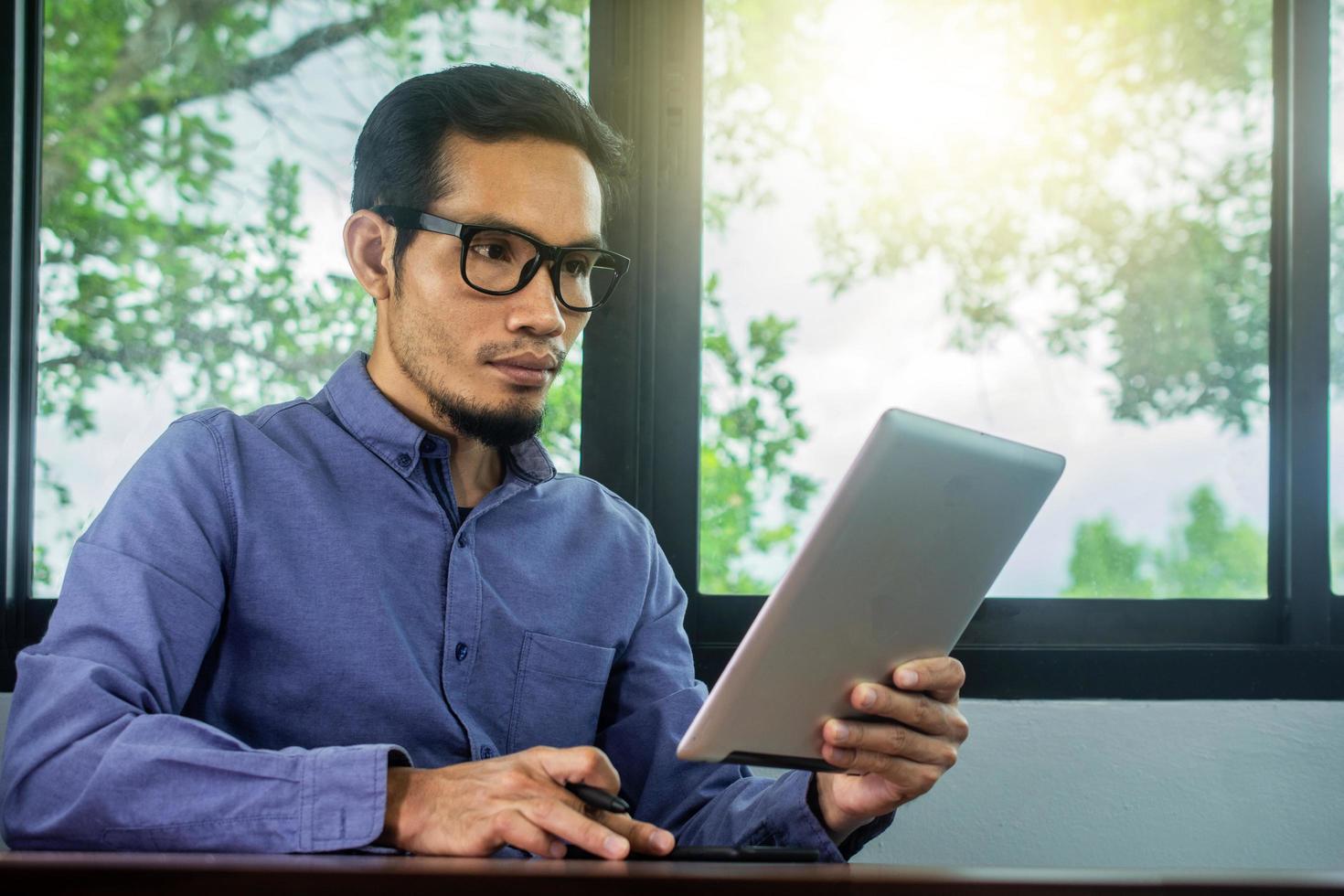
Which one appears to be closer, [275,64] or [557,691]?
[557,691]

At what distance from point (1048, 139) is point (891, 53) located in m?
0.31

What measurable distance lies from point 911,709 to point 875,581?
0.60ft

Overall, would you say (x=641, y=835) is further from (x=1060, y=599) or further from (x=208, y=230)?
(x=208, y=230)

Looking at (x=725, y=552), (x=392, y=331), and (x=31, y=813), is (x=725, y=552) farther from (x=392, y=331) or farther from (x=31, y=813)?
A: (x=31, y=813)

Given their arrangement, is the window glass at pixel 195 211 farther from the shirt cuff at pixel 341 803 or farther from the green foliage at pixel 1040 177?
the shirt cuff at pixel 341 803

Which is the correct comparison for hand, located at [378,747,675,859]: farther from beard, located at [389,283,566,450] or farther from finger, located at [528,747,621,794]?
beard, located at [389,283,566,450]

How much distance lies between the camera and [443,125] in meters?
1.39

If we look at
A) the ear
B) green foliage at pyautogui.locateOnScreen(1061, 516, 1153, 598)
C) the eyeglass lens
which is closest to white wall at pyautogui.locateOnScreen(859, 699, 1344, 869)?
green foliage at pyautogui.locateOnScreen(1061, 516, 1153, 598)

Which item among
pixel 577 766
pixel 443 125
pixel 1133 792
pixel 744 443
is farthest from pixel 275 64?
pixel 1133 792

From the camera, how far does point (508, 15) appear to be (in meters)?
1.90

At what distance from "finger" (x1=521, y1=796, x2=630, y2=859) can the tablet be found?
0.09 metres

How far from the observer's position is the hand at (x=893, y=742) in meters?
1.03

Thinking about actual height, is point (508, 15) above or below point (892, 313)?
above

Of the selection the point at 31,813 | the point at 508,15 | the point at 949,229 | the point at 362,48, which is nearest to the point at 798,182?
the point at 949,229
